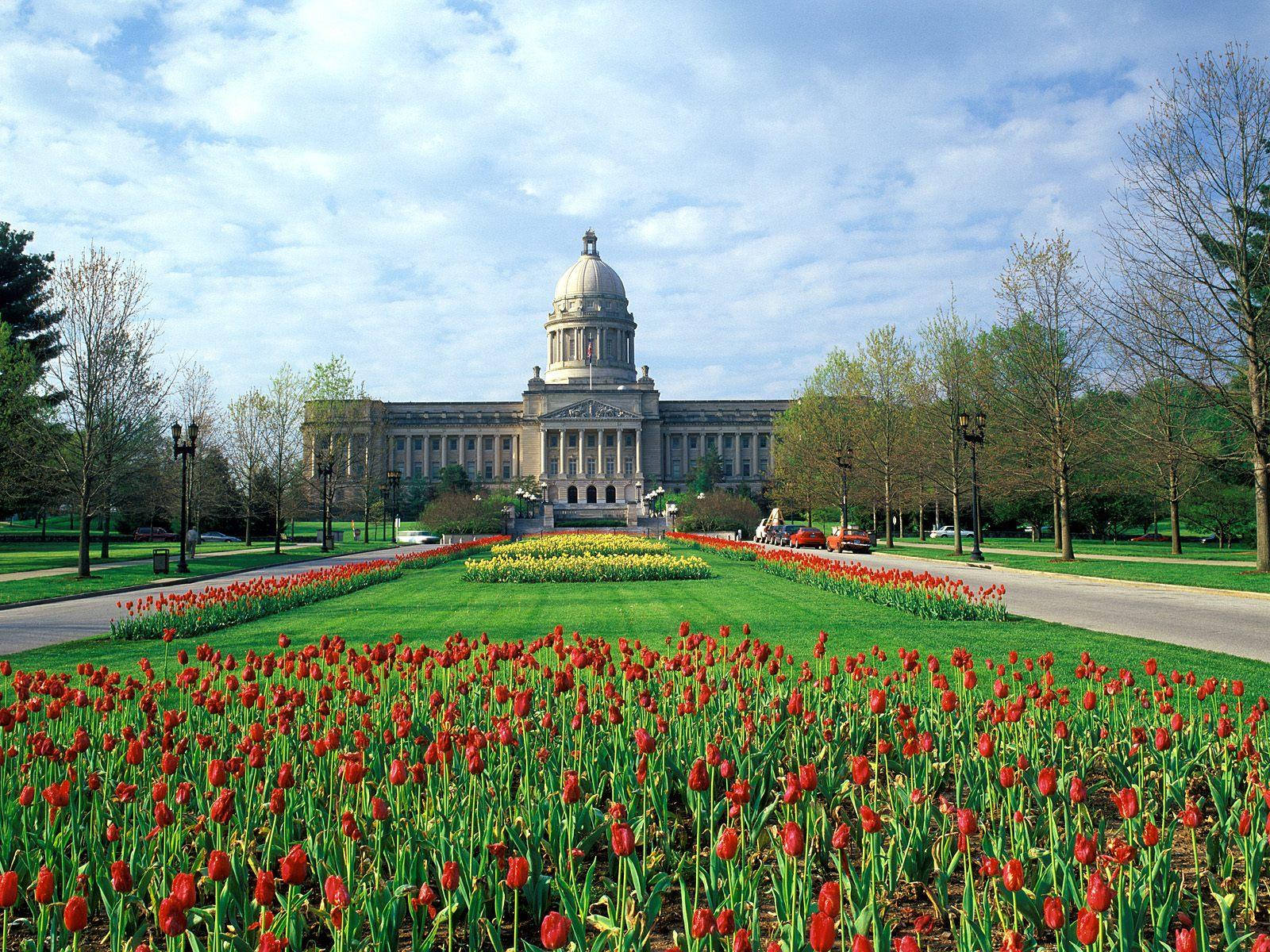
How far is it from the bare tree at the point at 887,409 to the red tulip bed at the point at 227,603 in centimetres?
2843

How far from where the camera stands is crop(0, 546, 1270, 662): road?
1360 centimetres

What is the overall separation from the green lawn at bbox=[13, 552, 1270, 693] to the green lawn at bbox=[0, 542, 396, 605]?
7.79 meters

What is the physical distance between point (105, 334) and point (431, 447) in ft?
338

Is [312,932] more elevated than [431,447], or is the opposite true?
[431,447]

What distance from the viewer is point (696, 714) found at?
6305 millimetres

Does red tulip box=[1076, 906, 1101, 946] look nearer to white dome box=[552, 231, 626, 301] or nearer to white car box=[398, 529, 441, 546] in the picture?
white car box=[398, 529, 441, 546]

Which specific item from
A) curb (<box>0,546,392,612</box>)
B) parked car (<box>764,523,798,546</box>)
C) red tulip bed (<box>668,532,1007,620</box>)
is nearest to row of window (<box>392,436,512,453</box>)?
parked car (<box>764,523,798,546</box>)

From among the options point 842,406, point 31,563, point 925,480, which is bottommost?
point 31,563

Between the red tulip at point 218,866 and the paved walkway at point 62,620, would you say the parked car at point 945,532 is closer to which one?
the paved walkway at point 62,620

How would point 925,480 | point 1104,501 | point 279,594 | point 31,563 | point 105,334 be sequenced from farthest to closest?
1. point 1104,501
2. point 925,480
3. point 31,563
4. point 105,334
5. point 279,594

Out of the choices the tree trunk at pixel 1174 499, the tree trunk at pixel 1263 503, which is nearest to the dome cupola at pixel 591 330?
the tree trunk at pixel 1174 499

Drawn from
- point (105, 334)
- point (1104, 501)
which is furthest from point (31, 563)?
point (1104, 501)

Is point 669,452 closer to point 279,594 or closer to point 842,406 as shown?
point 842,406

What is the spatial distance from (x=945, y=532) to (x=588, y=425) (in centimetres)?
5976
